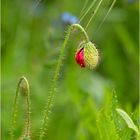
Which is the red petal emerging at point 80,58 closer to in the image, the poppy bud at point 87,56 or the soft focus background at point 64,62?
the poppy bud at point 87,56

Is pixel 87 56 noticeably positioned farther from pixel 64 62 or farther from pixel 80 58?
pixel 64 62

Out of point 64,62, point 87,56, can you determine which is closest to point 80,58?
point 87,56

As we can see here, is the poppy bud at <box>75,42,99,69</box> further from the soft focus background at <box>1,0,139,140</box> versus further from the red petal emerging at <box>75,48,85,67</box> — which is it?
the soft focus background at <box>1,0,139,140</box>

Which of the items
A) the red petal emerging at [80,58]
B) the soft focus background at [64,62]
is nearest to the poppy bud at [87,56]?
the red petal emerging at [80,58]

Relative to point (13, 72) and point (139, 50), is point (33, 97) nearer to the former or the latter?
point (13, 72)

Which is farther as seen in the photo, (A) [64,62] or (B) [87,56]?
(A) [64,62]
